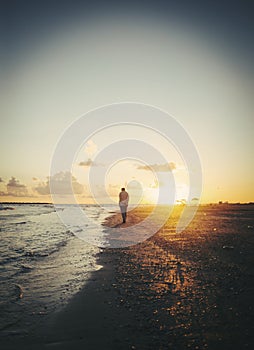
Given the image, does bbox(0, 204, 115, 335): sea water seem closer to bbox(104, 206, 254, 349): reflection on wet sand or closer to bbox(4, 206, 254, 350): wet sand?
bbox(4, 206, 254, 350): wet sand

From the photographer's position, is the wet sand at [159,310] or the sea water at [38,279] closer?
the wet sand at [159,310]

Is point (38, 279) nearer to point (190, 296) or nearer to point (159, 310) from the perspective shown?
point (159, 310)

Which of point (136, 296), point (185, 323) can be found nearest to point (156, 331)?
point (185, 323)

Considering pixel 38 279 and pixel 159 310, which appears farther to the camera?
pixel 38 279

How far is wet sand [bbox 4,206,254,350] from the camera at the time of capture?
3.96 meters

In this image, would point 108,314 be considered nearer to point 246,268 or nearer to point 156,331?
point 156,331

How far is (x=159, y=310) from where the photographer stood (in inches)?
199

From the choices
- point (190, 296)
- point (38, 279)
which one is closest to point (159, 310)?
point (190, 296)

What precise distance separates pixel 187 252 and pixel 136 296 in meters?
5.64

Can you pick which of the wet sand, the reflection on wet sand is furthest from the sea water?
the reflection on wet sand

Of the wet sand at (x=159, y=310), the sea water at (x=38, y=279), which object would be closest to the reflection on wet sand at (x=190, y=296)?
the wet sand at (x=159, y=310)

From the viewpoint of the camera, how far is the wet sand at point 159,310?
3965mm

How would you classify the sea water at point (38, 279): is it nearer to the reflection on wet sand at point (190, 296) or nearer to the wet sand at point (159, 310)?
the wet sand at point (159, 310)

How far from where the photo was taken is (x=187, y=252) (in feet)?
35.9
